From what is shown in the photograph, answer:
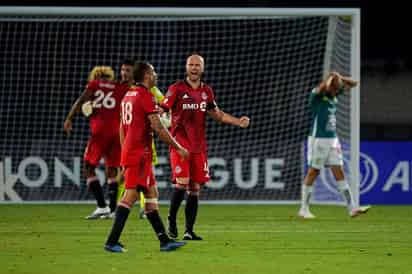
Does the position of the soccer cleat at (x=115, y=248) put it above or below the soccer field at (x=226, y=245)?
above

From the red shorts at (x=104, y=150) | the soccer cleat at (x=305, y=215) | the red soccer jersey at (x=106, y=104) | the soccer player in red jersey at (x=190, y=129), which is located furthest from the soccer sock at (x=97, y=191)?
the soccer player in red jersey at (x=190, y=129)

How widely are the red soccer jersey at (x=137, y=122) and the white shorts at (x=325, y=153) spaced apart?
203 inches

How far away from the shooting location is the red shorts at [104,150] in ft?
46.2

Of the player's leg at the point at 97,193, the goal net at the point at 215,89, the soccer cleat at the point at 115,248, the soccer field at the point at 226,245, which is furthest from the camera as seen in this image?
the goal net at the point at 215,89

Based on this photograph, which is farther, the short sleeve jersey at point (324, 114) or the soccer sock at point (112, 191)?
the short sleeve jersey at point (324, 114)

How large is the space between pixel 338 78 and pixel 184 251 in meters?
5.13

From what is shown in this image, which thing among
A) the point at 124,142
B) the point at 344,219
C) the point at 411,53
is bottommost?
the point at 344,219

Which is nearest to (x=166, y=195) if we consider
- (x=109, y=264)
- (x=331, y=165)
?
(x=331, y=165)

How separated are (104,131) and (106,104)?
13.5 inches

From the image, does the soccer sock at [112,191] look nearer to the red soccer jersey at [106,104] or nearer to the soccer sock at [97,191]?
the soccer sock at [97,191]

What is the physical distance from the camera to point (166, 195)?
58.6ft

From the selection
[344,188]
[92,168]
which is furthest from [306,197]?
[92,168]

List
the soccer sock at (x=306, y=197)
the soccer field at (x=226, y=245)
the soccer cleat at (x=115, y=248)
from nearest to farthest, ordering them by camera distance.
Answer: the soccer field at (x=226, y=245) < the soccer cleat at (x=115, y=248) < the soccer sock at (x=306, y=197)

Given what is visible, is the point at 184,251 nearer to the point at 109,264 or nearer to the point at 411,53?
the point at 109,264
